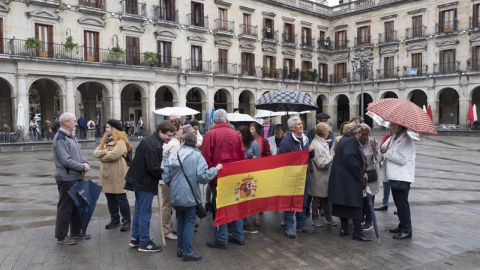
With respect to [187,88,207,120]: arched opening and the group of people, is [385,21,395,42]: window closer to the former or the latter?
[187,88,207,120]: arched opening

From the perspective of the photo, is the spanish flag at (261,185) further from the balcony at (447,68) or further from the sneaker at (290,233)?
the balcony at (447,68)

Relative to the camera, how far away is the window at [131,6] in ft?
98.7

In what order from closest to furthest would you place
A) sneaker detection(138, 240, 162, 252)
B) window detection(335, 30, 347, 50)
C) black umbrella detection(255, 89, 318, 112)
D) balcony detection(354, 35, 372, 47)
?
sneaker detection(138, 240, 162, 252) < black umbrella detection(255, 89, 318, 112) < balcony detection(354, 35, 372, 47) < window detection(335, 30, 347, 50)

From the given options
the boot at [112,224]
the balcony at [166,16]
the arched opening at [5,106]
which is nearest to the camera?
the boot at [112,224]

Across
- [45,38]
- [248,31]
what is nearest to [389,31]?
[248,31]

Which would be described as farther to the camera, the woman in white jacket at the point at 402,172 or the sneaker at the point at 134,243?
the woman in white jacket at the point at 402,172

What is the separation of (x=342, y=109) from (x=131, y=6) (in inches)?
1094

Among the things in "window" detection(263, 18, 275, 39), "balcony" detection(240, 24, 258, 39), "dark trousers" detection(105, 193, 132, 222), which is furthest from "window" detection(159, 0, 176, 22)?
"dark trousers" detection(105, 193, 132, 222)

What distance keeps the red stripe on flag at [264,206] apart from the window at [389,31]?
3786 cm

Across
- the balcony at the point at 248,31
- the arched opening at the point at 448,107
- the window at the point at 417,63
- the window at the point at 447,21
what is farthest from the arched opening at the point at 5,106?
the arched opening at the point at 448,107

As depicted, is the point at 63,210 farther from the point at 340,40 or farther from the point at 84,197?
the point at 340,40

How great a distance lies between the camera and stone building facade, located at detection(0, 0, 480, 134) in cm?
2670

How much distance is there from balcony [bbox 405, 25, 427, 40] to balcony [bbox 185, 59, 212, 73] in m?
19.8

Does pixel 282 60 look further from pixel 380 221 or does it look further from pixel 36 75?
pixel 380 221
